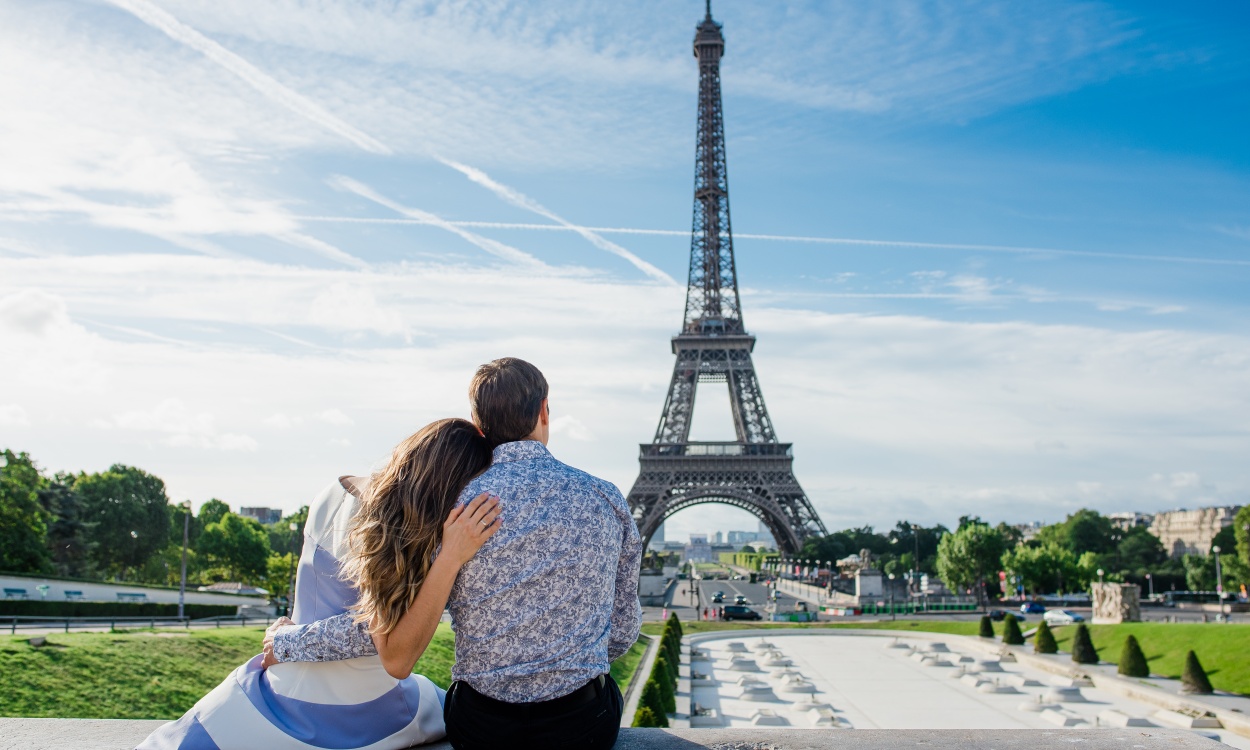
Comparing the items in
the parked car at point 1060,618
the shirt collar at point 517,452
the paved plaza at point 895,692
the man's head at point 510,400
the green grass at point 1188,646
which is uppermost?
the man's head at point 510,400

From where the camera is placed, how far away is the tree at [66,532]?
54406 millimetres

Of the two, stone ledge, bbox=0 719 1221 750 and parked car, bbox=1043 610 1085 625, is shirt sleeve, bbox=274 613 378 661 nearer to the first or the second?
stone ledge, bbox=0 719 1221 750

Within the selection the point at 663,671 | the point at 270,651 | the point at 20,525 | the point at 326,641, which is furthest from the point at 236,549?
the point at 326,641

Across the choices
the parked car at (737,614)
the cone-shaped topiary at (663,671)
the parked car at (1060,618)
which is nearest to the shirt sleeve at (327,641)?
the cone-shaped topiary at (663,671)

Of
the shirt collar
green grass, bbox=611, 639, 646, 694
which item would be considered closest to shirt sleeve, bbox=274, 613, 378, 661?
the shirt collar

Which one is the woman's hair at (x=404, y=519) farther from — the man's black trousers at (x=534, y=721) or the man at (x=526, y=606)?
the man's black trousers at (x=534, y=721)

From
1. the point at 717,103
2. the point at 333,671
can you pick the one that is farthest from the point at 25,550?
the point at 717,103

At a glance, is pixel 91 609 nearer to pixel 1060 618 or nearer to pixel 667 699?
pixel 667 699

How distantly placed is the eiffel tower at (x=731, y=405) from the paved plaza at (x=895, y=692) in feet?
99.1

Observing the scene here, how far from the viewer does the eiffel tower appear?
71.6 m

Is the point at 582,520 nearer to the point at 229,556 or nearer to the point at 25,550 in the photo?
the point at 25,550

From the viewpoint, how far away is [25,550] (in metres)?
44.2

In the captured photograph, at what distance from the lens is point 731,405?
3022 inches

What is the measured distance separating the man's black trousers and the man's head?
104 centimetres
